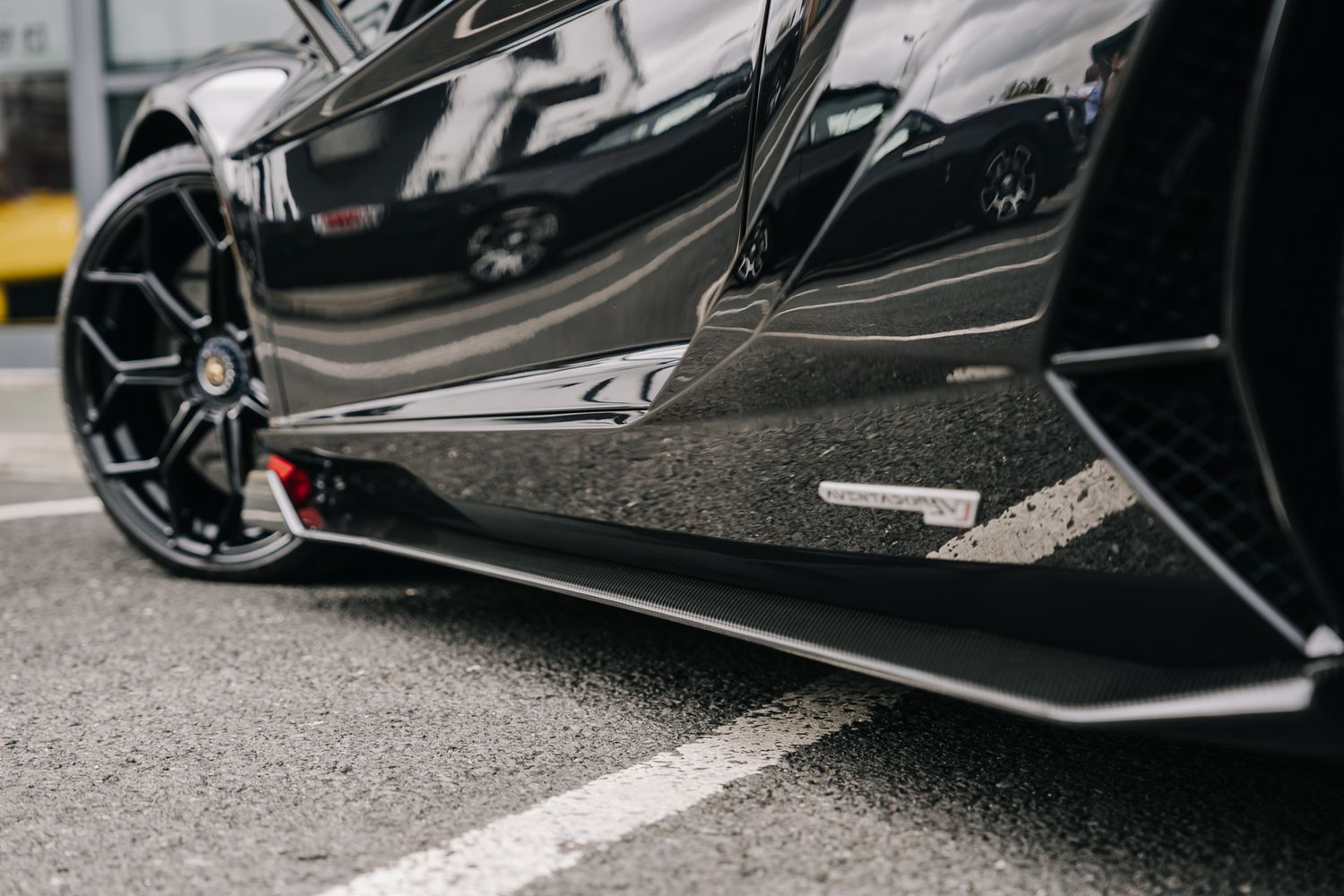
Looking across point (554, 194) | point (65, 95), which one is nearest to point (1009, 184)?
point (554, 194)

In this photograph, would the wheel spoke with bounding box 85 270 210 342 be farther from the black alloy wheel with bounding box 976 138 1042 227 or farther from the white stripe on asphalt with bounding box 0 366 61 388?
the white stripe on asphalt with bounding box 0 366 61 388

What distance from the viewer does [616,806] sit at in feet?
5.11

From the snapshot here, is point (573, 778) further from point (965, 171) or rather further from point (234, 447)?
point (234, 447)

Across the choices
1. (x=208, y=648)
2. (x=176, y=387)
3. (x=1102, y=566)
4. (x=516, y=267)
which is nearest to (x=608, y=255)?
(x=516, y=267)

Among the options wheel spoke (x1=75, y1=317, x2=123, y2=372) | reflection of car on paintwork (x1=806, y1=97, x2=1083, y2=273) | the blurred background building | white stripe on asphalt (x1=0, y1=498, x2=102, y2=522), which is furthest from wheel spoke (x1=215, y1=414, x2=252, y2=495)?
the blurred background building

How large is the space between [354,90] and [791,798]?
54.5 inches

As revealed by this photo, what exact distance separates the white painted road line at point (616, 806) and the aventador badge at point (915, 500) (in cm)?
41

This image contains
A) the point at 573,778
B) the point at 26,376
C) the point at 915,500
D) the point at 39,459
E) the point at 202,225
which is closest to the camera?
the point at 915,500

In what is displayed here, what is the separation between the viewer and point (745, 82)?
157 cm

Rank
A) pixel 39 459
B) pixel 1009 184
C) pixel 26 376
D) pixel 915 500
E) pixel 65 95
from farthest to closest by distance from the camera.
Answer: pixel 26 376, pixel 65 95, pixel 39 459, pixel 915 500, pixel 1009 184

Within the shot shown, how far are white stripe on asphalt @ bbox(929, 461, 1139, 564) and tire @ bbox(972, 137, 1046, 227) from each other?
0.26 metres

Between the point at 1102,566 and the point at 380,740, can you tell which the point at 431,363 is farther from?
the point at 1102,566

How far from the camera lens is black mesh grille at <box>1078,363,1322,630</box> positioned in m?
1.11

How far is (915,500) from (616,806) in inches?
21.0
